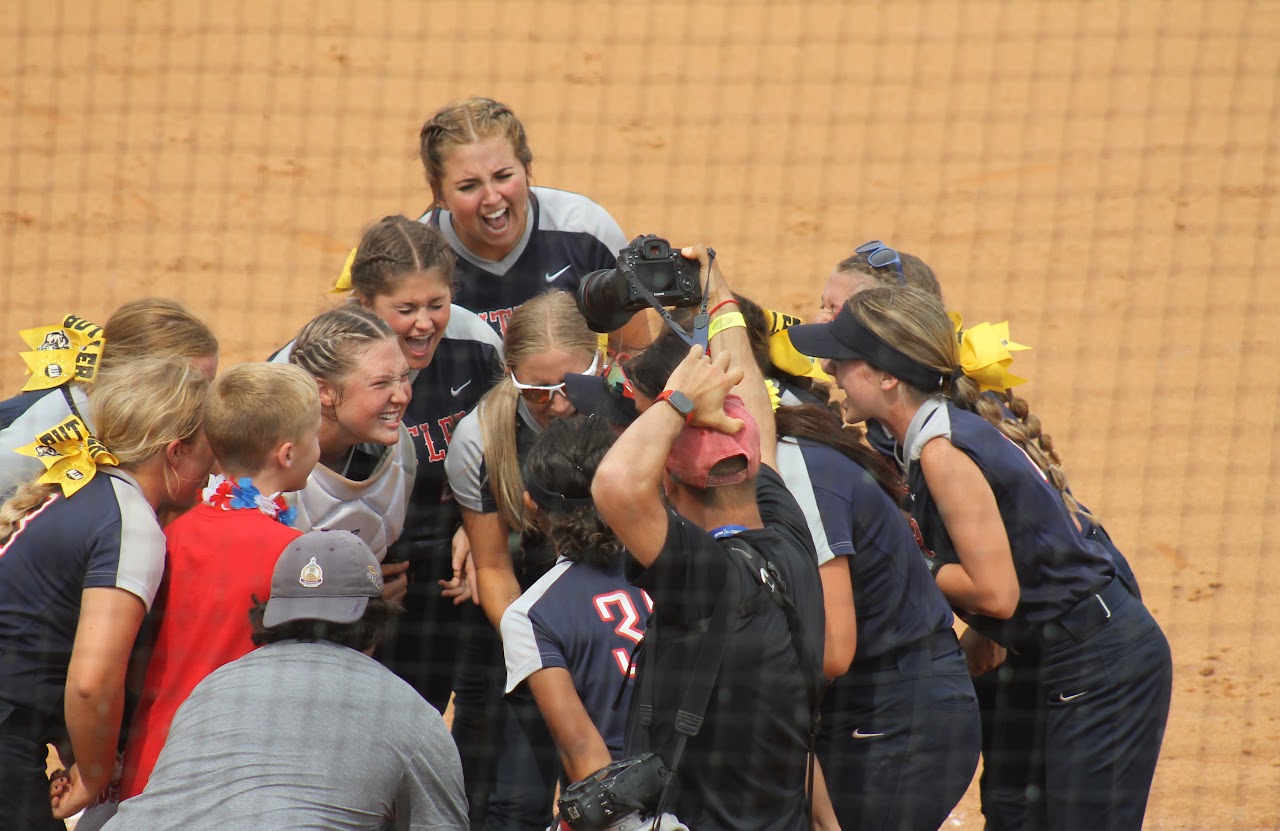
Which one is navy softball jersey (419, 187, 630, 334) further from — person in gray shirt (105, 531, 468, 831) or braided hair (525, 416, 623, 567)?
person in gray shirt (105, 531, 468, 831)

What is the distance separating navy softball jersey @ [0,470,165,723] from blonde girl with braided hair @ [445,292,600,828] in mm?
1017

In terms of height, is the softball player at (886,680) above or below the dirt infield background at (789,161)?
below

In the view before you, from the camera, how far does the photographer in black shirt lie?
2.49 metres

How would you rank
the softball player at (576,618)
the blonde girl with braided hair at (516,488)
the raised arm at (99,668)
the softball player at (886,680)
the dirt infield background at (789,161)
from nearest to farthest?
the raised arm at (99,668)
the softball player at (576,618)
the softball player at (886,680)
the blonde girl with braided hair at (516,488)
the dirt infield background at (789,161)

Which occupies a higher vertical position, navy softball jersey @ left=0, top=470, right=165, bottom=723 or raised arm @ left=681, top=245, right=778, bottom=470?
raised arm @ left=681, top=245, right=778, bottom=470

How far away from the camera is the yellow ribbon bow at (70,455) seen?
3057 mm

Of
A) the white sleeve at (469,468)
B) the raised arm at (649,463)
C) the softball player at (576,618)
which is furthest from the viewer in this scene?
the white sleeve at (469,468)

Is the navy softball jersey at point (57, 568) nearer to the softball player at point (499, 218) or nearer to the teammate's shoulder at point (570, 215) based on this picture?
the softball player at point (499, 218)

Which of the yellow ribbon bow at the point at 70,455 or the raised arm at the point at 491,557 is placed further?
the raised arm at the point at 491,557

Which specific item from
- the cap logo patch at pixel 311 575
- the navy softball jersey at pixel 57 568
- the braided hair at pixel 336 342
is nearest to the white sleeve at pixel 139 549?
the navy softball jersey at pixel 57 568

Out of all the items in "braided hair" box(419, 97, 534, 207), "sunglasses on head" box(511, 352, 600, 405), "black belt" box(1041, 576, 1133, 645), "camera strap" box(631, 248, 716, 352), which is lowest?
A: "black belt" box(1041, 576, 1133, 645)

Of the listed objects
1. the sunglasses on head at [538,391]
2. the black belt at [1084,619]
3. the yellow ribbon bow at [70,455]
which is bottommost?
the black belt at [1084,619]

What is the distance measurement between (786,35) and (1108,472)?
5585mm

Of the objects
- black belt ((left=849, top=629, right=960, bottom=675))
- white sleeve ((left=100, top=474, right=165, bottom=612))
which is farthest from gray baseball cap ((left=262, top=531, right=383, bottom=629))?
black belt ((left=849, top=629, right=960, bottom=675))
